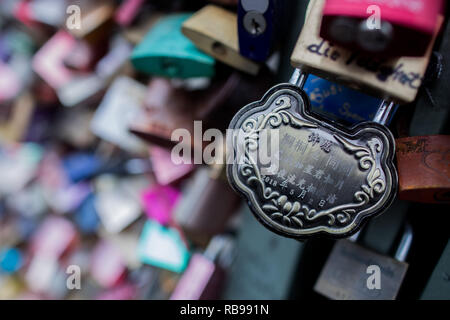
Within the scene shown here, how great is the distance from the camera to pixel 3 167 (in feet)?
5.05

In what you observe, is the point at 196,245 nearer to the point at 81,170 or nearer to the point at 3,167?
the point at 81,170

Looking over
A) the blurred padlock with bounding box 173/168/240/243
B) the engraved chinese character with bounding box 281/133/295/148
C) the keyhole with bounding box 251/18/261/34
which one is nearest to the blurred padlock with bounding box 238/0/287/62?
the keyhole with bounding box 251/18/261/34

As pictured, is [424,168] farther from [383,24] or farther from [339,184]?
[383,24]

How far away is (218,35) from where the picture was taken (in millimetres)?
721

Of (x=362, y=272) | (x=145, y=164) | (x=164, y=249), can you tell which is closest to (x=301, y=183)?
(x=362, y=272)

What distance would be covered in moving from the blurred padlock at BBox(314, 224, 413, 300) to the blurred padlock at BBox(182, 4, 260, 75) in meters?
0.46

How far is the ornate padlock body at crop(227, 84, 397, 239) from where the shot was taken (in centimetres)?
53

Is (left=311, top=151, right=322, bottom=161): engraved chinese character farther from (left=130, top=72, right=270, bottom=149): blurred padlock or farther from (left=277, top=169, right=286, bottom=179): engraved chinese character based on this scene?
(left=130, top=72, right=270, bottom=149): blurred padlock

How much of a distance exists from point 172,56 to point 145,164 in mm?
522

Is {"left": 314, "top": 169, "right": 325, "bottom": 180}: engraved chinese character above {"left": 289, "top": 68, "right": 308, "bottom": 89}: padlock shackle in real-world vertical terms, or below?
below

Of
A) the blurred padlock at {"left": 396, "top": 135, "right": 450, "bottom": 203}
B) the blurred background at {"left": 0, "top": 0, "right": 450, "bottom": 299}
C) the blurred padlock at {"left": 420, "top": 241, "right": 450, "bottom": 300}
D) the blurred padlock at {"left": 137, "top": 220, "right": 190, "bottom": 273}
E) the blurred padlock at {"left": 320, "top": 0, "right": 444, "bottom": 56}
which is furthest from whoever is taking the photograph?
the blurred padlock at {"left": 137, "top": 220, "right": 190, "bottom": 273}

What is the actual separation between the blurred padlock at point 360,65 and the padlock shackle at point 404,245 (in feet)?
1.13

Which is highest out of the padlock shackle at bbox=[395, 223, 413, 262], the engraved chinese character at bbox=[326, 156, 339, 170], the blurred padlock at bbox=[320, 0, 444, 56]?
the blurred padlock at bbox=[320, 0, 444, 56]

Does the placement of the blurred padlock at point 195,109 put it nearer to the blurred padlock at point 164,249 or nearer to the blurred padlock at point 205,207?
the blurred padlock at point 205,207
